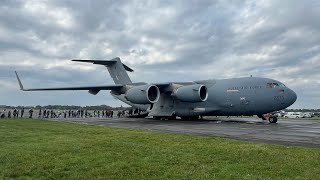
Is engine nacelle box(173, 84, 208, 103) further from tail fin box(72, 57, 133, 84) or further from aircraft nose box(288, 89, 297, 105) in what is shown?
tail fin box(72, 57, 133, 84)

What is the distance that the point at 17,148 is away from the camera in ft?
33.8

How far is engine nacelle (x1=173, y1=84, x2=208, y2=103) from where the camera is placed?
29347mm

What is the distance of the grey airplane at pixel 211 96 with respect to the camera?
88.4ft

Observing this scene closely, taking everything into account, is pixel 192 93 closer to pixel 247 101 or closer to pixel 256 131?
pixel 247 101

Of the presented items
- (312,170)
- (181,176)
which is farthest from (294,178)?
(181,176)

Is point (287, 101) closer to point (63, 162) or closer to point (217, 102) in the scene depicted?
point (217, 102)

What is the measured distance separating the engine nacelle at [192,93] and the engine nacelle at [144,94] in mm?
1969

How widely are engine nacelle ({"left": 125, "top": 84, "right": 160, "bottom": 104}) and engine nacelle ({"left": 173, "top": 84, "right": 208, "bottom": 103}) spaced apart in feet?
6.46

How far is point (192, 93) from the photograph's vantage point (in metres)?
29.5

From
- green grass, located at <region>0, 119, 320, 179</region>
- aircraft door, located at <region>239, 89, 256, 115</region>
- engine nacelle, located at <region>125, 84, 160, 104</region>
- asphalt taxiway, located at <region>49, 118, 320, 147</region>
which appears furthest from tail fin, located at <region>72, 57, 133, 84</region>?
green grass, located at <region>0, 119, 320, 179</region>

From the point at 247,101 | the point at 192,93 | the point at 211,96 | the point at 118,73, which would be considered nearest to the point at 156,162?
the point at 247,101

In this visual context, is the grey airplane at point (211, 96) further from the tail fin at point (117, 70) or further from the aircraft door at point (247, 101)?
the tail fin at point (117, 70)

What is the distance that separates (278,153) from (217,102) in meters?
20.8

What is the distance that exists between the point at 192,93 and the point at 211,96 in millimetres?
2038
